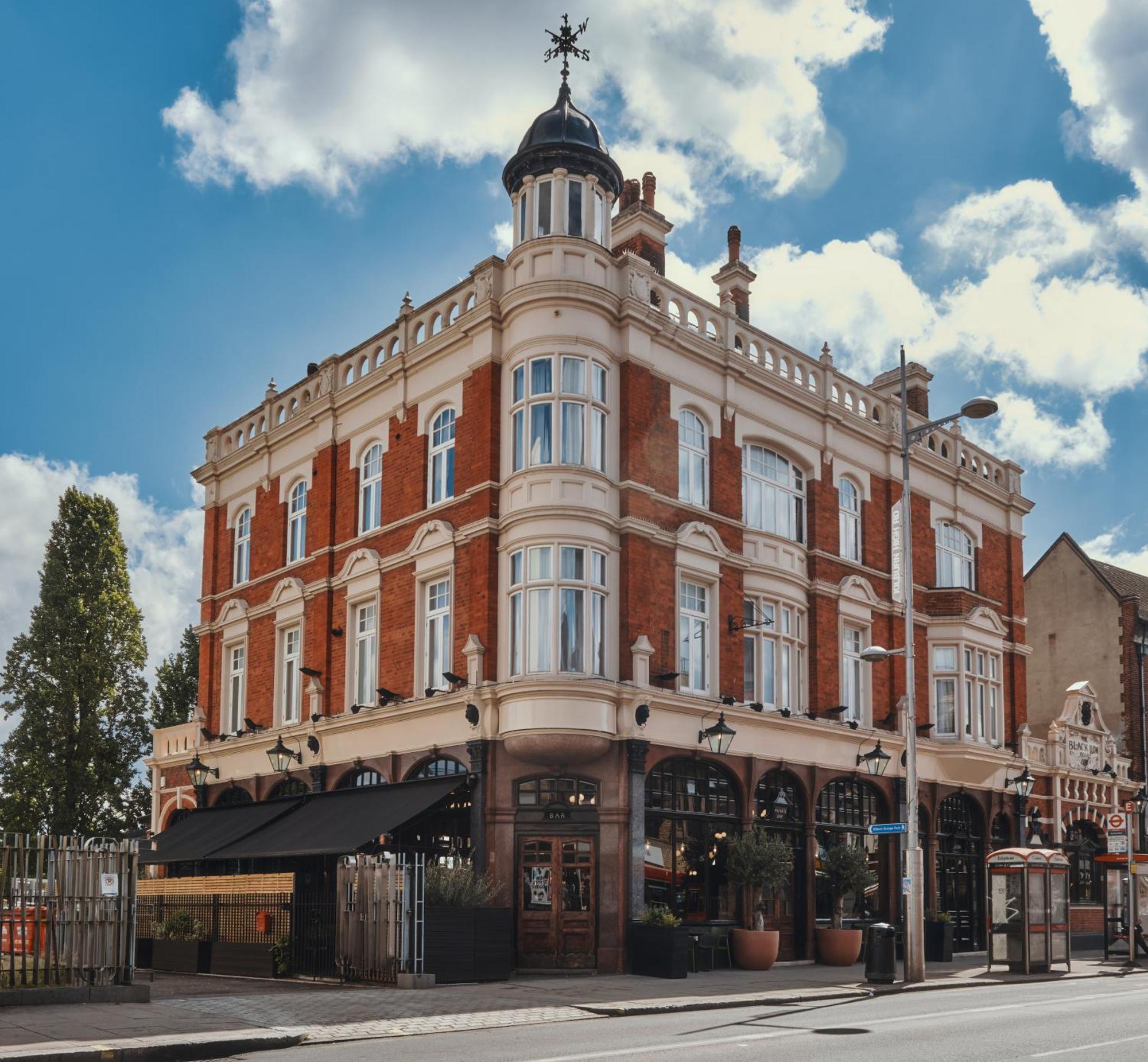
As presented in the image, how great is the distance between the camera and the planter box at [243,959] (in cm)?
2283

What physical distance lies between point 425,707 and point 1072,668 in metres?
26.9

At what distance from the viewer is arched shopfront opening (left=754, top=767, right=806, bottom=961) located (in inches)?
1082

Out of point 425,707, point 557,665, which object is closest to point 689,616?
point 557,665

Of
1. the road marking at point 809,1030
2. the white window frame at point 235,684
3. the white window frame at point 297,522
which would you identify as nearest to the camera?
the road marking at point 809,1030

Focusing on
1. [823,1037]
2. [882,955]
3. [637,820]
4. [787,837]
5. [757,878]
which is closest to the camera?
[823,1037]

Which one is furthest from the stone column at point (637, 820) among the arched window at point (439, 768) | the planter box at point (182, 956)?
the planter box at point (182, 956)

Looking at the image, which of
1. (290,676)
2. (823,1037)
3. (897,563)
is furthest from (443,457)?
(823,1037)

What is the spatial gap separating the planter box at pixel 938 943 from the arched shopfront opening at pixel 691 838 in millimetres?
5163

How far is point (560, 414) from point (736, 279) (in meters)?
8.74

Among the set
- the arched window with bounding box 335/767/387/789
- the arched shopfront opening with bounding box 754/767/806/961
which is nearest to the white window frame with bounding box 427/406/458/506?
the arched window with bounding box 335/767/387/789

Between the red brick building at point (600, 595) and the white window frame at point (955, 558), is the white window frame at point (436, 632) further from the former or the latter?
the white window frame at point (955, 558)

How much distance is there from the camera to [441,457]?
27.9 metres

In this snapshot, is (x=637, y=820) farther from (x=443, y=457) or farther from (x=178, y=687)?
(x=178, y=687)

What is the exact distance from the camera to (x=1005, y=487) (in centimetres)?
3725
